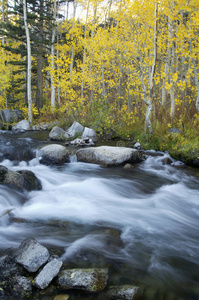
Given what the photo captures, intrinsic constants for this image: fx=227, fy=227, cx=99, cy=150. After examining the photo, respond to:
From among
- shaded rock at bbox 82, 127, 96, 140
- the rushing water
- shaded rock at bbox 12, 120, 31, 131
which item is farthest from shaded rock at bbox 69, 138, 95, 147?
shaded rock at bbox 12, 120, 31, 131

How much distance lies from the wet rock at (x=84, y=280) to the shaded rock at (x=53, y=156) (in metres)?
5.50

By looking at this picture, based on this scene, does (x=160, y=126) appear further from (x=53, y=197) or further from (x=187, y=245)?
(x=187, y=245)

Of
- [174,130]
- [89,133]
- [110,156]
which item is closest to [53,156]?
[110,156]

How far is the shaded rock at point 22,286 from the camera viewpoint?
2355 mm

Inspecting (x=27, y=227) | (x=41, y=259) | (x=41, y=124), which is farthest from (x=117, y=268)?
(x=41, y=124)

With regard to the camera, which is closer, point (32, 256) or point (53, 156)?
point (32, 256)

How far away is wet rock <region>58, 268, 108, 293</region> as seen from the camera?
2.37 meters

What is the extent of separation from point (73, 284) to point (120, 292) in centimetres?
50

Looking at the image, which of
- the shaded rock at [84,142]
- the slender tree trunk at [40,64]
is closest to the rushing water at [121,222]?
the shaded rock at [84,142]

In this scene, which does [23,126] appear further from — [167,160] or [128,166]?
[167,160]

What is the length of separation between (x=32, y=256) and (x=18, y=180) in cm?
276

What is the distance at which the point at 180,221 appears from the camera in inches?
174

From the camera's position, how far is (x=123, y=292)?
2348 millimetres

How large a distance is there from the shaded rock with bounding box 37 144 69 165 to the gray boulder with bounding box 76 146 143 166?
1.93ft
